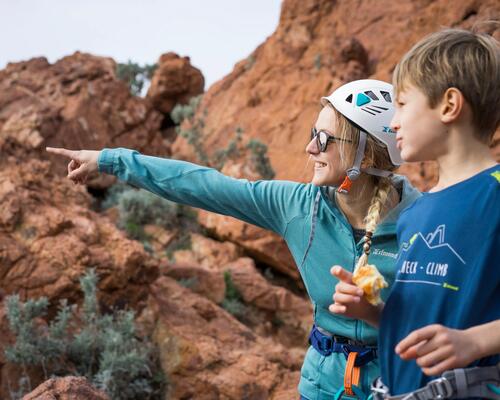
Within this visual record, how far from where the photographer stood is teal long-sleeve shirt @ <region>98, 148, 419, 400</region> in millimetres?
2305

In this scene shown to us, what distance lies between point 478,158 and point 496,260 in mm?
256

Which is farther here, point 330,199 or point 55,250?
point 55,250

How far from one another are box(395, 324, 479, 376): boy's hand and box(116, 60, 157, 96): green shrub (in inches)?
734

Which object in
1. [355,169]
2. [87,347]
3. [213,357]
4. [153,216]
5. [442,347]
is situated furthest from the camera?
[153,216]

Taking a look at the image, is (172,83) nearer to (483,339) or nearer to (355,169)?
(355,169)

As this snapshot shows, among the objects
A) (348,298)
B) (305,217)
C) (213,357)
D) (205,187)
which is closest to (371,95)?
(305,217)

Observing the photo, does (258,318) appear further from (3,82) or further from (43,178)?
(3,82)

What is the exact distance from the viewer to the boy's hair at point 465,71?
61.2 inches

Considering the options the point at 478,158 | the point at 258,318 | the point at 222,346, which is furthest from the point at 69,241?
the point at 478,158

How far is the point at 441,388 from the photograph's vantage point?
1457mm

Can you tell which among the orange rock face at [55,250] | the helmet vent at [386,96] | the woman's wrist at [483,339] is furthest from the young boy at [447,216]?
the orange rock face at [55,250]

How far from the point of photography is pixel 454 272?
153cm

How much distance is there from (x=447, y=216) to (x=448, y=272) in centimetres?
14

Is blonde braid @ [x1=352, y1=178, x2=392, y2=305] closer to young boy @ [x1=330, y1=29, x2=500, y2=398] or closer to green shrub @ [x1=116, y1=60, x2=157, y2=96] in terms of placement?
young boy @ [x1=330, y1=29, x2=500, y2=398]
